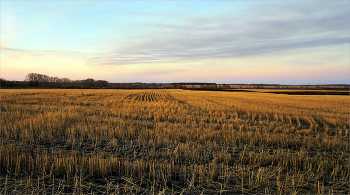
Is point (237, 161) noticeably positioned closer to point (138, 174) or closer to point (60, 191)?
point (138, 174)

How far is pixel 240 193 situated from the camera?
3934 mm

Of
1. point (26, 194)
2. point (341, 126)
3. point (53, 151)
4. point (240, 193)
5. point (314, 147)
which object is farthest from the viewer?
point (341, 126)

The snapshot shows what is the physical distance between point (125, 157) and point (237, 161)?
3.24 meters

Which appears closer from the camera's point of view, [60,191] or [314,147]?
[60,191]

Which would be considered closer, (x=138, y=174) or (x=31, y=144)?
(x=138, y=174)

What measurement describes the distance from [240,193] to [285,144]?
469 cm

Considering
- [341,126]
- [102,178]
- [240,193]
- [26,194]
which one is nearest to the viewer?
[26,194]

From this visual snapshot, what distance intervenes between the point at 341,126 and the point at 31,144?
1664cm

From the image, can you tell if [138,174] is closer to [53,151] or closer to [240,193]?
[240,193]

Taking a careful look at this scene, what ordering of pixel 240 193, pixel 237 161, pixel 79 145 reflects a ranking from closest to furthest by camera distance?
pixel 240 193 → pixel 237 161 → pixel 79 145

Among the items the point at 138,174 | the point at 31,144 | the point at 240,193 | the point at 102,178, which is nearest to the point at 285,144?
the point at 240,193

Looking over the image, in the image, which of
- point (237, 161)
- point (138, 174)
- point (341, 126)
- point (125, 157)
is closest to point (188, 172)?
point (138, 174)

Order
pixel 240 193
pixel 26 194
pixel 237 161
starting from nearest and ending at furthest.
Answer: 1. pixel 26 194
2. pixel 240 193
3. pixel 237 161

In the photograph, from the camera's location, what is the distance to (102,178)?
446 cm
